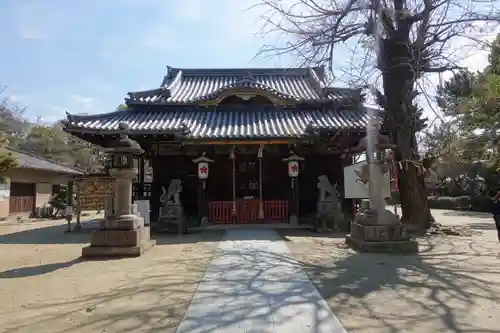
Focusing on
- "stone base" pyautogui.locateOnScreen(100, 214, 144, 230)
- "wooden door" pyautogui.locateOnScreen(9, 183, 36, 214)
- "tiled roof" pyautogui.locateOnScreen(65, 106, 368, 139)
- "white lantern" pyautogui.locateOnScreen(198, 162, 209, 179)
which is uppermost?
"tiled roof" pyautogui.locateOnScreen(65, 106, 368, 139)

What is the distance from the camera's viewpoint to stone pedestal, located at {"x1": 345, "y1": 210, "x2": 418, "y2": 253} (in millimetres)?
9227

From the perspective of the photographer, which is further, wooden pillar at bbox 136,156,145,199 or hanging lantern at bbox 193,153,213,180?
wooden pillar at bbox 136,156,145,199

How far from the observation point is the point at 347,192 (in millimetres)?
12992

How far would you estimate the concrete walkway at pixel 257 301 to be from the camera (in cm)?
432

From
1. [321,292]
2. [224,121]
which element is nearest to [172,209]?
[224,121]

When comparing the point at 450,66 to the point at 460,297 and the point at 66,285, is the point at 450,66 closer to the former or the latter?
the point at 460,297

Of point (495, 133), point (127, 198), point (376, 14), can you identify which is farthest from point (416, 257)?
point (127, 198)

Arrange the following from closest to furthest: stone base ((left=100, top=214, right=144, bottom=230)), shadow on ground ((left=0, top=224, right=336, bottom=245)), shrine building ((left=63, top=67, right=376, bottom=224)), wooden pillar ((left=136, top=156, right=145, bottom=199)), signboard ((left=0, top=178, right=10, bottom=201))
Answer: stone base ((left=100, top=214, right=144, bottom=230)) → shadow on ground ((left=0, top=224, right=336, bottom=245)) → shrine building ((left=63, top=67, right=376, bottom=224)) → wooden pillar ((left=136, top=156, right=145, bottom=199)) → signboard ((left=0, top=178, right=10, bottom=201))

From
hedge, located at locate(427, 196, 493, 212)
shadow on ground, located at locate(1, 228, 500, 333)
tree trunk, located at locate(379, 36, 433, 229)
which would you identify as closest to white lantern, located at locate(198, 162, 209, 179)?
shadow on ground, located at locate(1, 228, 500, 333)

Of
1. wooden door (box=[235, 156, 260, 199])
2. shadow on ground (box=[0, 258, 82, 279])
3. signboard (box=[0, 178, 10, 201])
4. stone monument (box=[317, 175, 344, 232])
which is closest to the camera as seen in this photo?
shadow on ground (box=[0, 258, 82, 279])

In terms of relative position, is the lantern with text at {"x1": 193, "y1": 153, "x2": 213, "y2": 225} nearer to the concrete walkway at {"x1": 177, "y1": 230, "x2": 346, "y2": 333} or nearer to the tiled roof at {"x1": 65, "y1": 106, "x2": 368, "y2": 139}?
the tiled roof at {"x1": 65, "y1": 106, "x2": 368, "y2": 139}

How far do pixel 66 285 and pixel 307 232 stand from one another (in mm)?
8930

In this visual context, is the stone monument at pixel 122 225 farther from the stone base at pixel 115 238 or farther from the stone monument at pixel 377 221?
the stone monument at pixel 377 221

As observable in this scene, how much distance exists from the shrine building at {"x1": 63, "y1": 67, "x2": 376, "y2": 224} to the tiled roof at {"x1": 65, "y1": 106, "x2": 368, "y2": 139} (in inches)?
1.6
